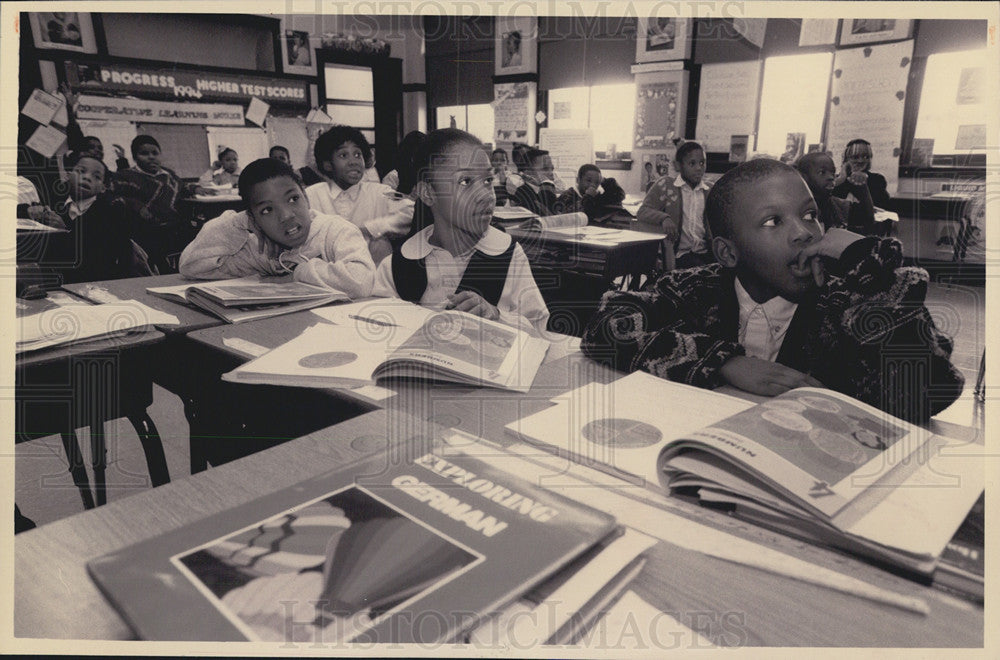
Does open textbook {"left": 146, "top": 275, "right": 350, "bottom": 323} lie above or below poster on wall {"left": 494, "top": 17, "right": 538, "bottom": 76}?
below

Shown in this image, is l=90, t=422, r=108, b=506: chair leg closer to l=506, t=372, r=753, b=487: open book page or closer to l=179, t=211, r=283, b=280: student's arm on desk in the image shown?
l=179, t=211, r=283, b=280: student's arm on desk

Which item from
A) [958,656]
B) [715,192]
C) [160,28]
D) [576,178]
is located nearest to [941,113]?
[576,178]

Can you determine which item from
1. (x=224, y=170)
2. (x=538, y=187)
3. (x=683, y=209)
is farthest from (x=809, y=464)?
(x=224, y=170)

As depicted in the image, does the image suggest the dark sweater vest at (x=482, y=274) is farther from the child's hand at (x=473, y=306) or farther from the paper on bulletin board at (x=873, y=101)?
the paper on bulletin board at (x=873, y=101)

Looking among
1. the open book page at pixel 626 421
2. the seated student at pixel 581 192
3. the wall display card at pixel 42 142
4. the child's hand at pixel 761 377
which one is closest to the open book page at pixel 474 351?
the open book page at pixel 626 421

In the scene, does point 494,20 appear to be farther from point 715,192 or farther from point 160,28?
point 715,192

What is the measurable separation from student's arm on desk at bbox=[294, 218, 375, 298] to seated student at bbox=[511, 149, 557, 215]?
198 centimetres

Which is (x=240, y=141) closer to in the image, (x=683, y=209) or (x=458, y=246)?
(x=683, y=209)

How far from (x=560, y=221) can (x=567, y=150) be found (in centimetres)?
137

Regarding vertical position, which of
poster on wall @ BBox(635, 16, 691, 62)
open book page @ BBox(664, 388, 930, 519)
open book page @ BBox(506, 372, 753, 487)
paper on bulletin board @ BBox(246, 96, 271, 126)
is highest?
poster on wall @ BBox(635, 16, 691, 62)

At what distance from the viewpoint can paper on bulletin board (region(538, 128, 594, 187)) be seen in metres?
4.13

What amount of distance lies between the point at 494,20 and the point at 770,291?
25.0 ft

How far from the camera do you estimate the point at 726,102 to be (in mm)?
5332

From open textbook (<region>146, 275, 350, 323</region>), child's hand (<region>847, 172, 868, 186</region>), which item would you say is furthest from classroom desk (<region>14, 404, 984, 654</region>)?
child's hand (<region>847, 172, 868, 186</region>)
